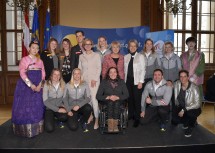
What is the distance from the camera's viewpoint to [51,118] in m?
3.38

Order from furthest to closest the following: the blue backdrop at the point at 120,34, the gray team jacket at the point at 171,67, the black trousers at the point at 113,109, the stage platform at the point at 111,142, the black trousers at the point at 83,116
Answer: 1. the blue backdrop at the point at 120,34
2. the gray team jacket at the point at 171,67
3. the black trousers at the point at 83,116
4. the black trousers at the point at 113,109
5. the stage platform at the point at 111,142

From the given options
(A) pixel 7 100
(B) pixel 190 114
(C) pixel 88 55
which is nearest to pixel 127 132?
(B) pixel 190 114

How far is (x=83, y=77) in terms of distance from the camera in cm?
364

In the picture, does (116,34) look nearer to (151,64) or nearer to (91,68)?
(151,64)

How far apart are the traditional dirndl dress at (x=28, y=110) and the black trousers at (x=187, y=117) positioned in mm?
1793

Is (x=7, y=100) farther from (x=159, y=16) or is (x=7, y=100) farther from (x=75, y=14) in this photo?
(x=159, y=16)

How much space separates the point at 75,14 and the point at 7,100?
2.65m

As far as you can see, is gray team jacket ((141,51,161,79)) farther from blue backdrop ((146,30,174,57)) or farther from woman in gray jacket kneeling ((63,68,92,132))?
woman in gray jacket kneeling ((63,68,92,132))

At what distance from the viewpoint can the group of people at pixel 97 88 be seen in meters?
3.25

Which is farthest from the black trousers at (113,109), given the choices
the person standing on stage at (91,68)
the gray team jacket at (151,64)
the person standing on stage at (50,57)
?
the person standing on stage at (50,57)

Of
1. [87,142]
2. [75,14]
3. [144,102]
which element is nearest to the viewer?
[87,142]

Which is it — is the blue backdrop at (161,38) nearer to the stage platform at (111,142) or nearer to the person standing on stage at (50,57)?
the stage platform at (111,142)

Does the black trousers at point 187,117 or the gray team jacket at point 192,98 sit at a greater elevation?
the gray team jacket at point 192,98

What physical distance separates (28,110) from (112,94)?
1.06 metres
